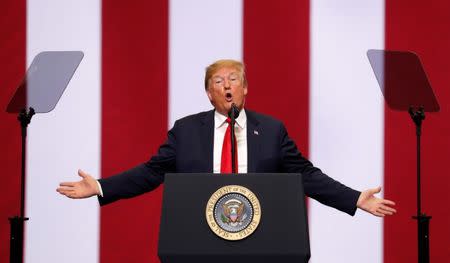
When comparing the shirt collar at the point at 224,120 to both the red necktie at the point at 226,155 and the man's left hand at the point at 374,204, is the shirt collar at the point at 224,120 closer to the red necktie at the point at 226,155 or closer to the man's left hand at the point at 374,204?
the red necktie at the point at 226,155

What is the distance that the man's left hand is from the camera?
2.17 m

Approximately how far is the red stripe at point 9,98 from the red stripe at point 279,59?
969 millimetres

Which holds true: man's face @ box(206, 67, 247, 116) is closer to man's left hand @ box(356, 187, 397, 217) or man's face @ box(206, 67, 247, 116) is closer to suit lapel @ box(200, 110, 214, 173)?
suit lapel @ box(200, 110, 214, 173)

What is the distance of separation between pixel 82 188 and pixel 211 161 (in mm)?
417

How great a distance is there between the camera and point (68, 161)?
296 cm

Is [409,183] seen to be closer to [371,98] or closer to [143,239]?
[371,98]

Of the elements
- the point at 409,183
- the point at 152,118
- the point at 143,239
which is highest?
the point at 152,118

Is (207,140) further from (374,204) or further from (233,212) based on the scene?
(233,212)

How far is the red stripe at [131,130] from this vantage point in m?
2.95

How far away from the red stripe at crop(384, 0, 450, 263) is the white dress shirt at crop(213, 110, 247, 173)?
826 mm

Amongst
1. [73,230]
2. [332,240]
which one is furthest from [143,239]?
[332,240]

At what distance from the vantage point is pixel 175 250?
5.20 ft

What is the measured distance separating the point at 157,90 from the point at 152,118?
119 millimetres

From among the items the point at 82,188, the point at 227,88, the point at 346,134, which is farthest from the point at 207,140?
the point at 346,134
